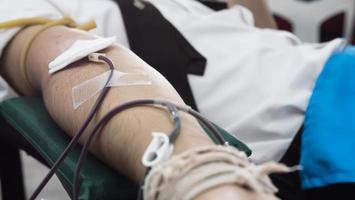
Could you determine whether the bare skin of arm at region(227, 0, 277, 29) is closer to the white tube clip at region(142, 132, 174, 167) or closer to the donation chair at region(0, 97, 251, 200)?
the donation chair at region(0, 97, 251, 200)

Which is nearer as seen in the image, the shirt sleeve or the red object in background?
the shirt sleeve

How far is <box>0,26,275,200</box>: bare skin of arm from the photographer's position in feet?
2.18

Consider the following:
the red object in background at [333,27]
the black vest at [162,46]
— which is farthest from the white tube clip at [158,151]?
the red object in background at [333,27]

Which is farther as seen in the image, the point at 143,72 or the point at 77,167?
the point at 143,72

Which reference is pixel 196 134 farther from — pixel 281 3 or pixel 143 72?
pixel 281 3

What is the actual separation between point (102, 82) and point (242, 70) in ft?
1.52

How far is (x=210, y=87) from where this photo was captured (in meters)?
1.14

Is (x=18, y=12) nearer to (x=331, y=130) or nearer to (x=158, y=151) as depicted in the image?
(x=158, y=151)

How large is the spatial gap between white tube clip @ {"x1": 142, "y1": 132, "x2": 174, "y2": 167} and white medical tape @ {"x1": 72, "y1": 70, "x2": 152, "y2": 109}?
0.20 metres

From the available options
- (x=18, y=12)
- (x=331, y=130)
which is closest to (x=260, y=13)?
(x=331, y=130)

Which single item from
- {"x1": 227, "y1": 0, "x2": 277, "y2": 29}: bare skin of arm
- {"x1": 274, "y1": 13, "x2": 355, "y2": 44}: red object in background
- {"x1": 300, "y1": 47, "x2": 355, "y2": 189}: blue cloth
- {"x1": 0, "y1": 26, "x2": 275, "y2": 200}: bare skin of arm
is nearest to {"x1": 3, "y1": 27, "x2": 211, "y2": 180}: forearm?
{"x1": 0, "y1": 26, "x2": 275, "y2": 200}: bare skin of arm

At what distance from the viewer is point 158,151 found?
577mm

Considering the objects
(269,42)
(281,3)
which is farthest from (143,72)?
(281,3)

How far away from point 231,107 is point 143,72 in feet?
1.16
